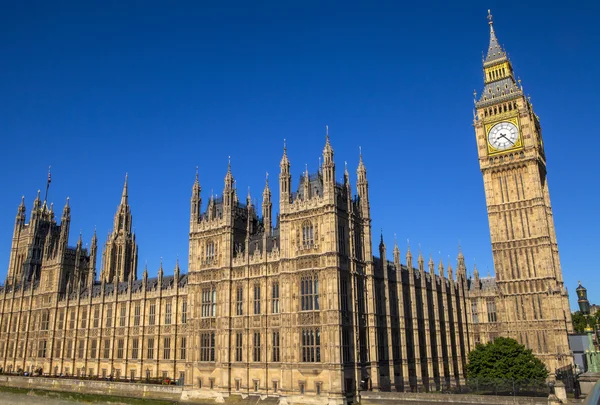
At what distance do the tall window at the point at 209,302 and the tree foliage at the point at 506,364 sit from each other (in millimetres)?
34453

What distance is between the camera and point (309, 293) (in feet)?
180

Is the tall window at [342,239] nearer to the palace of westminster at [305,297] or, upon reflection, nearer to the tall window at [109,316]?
the palace of westminster at [305,297]

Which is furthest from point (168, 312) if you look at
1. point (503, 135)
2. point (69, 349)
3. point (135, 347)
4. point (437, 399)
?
point (503, 135)

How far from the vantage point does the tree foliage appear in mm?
61188

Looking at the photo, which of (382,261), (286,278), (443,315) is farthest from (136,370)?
(443,315)

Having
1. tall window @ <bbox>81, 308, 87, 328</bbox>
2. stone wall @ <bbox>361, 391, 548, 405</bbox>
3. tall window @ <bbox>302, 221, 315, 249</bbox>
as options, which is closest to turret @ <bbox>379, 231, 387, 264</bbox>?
tall window @ <bbox>302, 221, 315, 249</bbox>

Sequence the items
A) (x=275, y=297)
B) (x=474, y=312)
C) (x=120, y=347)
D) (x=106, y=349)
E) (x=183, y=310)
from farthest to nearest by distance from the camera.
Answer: (x=474, y=312) < (x=106, y=349) < (x=120, y=347) < (x=183, y=310) < (x=275, y=297)

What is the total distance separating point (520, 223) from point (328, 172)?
1741 inches

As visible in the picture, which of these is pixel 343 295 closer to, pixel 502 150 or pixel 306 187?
pixel 306 187

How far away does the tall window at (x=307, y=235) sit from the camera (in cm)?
5656

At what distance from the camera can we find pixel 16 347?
329ft

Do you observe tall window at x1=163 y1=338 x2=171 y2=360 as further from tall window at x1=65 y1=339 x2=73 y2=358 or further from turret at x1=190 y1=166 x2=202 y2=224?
tall window at x1=65 y1=339 x2=73 y2=358

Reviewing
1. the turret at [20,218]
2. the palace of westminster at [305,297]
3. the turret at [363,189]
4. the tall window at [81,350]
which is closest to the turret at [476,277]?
the palace of westminster at [305,297]

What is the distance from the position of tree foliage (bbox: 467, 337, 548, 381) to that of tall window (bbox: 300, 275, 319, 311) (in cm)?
2488
